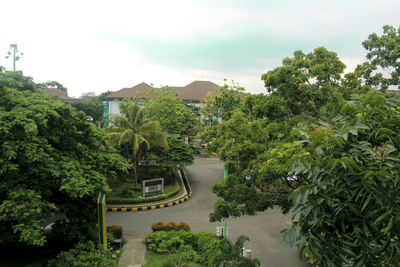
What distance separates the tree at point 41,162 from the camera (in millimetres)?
6531

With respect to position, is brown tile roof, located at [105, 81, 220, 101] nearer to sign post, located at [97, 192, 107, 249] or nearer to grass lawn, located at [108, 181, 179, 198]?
grass lawn, located at [108, 181, 179, 198]

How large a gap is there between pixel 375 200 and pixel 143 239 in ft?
30.8

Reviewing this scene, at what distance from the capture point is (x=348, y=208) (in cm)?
317

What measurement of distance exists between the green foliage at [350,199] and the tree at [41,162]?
17.7 ft

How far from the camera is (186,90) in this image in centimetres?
4122

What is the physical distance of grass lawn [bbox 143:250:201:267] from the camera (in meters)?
8.79

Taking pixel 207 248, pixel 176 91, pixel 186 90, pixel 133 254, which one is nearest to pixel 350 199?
pixel 207 248

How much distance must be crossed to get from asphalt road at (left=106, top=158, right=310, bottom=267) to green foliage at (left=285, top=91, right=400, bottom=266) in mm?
7005

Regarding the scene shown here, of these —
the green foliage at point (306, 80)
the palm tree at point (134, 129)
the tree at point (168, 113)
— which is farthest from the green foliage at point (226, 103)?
the green foliage at point (306, 80)

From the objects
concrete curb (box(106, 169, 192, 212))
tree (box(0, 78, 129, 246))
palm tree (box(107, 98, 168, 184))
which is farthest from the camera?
palm tree (box(107, 98, 168, 184))

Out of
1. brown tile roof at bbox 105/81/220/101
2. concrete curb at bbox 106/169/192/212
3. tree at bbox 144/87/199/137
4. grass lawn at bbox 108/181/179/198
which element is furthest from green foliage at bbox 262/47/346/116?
brown tile roof at bbox 105/81/220/101

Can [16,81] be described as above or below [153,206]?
A: above

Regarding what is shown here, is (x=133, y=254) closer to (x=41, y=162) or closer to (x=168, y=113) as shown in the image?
(x=41, y=162)

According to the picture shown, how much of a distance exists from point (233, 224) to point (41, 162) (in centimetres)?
833
